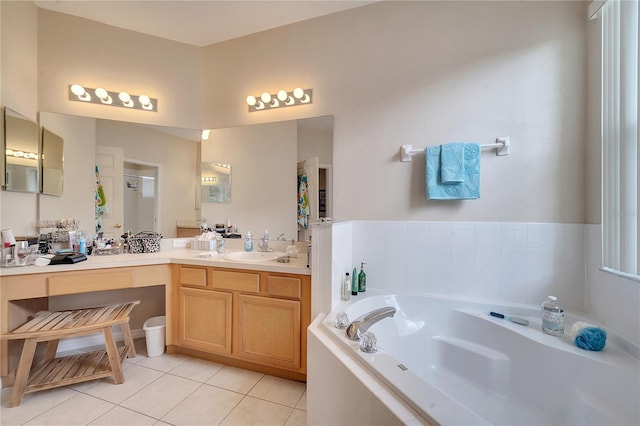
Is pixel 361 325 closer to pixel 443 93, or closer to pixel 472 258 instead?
pixel 472 258

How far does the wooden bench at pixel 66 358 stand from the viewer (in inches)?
62.0

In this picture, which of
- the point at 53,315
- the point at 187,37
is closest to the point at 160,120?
the point at 187,37

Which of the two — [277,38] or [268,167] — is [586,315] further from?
[277,38]

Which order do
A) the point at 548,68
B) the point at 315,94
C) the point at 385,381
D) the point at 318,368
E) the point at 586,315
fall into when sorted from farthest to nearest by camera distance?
the point at 315,94 < the point at 548,68 < the point at 586,315 < the point at 318,368 < the point at 385,381

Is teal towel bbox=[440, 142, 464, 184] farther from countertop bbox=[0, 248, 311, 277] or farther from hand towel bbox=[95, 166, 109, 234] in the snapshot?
hand towel bbox=[95, 166, 109, 234]

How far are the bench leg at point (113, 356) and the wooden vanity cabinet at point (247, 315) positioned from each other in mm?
398

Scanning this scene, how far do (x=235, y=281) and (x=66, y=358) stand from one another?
140 centimetres

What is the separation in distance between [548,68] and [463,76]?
1.63 feet

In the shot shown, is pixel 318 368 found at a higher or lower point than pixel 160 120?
lower

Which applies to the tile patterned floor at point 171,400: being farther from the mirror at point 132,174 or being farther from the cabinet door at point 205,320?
the mirror at point 132,174

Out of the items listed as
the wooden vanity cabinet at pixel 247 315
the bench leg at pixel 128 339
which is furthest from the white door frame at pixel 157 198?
the bench leg at pixel 128 339

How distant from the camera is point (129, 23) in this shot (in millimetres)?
2316

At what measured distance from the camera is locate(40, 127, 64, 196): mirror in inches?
Result: 82.1

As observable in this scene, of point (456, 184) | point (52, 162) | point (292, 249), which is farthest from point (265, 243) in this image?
point (52, 162)
